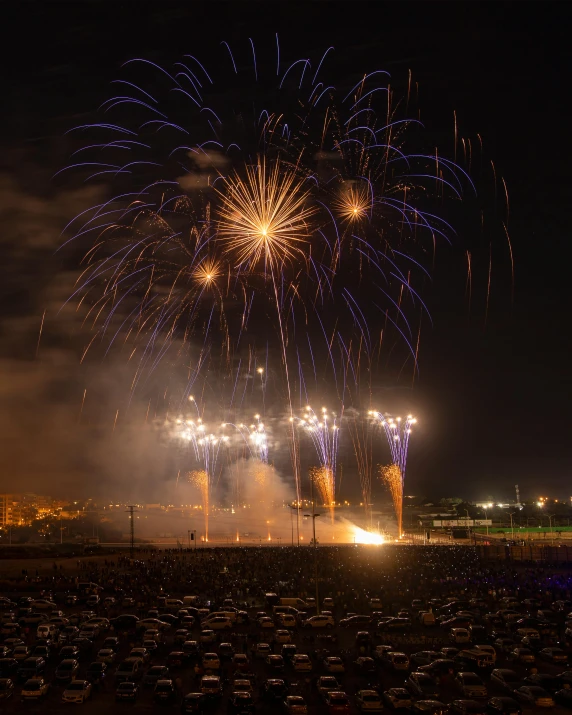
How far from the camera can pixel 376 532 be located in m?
67.4

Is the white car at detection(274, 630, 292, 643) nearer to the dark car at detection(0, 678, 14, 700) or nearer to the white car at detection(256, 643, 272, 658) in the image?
the white car at detection(256, 643, 272, 658)

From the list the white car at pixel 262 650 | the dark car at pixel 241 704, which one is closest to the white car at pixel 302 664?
the white car at pixel 262 650

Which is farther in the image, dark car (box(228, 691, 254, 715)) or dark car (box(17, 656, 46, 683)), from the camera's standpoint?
dark car (box(17, 656, 46, 683))

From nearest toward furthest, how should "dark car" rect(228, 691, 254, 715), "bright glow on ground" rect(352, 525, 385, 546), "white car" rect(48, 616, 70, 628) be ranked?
"dark car" rect(228, 691, 254, 715) → "white car" rect(48, 616, 70, 628) → "bright glow on ground" rect(352, 525, 385, 546)

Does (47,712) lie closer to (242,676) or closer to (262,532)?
(242,676)

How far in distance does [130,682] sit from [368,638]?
8086mm

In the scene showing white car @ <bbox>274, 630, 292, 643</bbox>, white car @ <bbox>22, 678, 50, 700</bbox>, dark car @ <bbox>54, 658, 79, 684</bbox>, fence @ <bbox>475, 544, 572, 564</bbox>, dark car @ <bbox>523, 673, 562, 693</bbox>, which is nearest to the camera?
white car @ <bbox>22, 678, 50, 700</bbox>

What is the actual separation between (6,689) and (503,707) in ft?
36.4

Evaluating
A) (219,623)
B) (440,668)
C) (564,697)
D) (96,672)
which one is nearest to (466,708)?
(564,697)

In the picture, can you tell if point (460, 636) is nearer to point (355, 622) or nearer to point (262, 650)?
point (355, 622)

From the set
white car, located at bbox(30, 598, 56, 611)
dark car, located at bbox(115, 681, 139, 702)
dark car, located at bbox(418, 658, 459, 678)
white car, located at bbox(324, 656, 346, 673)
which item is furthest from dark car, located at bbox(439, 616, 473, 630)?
white car, located at bbox(30, 598, 56, 611)

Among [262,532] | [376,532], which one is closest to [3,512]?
[262,532]

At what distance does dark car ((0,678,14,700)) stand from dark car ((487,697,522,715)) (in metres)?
10.7

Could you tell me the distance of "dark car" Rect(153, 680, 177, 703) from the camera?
15109 millimetres
